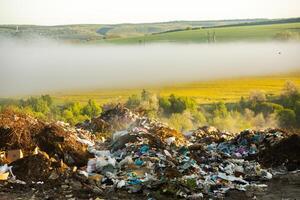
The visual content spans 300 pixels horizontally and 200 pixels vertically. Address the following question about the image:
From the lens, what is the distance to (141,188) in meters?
8.36

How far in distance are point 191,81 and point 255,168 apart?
44.9 m

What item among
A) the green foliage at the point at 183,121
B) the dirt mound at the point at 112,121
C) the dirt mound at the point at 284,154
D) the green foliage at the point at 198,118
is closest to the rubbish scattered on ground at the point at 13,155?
the dirt mound at the point at 112,121

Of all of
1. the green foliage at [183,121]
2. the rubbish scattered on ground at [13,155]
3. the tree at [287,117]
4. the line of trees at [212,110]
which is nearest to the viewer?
the rubbish scattered on ground at [13,155]

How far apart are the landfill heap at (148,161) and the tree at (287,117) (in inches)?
1000

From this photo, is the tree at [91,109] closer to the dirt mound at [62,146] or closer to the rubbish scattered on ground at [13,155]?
the dirt mound at [62,146]

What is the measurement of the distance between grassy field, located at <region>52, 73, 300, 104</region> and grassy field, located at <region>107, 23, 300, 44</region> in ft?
28.5

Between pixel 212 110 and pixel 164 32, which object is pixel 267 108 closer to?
pixel 212 110

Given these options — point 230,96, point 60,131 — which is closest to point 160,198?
point 60,131

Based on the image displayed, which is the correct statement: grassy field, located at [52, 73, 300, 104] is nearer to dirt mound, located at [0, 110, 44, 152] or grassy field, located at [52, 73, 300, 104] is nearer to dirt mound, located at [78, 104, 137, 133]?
dirt mound, located at [78, 104, 137, 133]

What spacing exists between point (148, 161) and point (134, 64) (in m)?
59.5

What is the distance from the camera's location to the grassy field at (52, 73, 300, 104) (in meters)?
46.6

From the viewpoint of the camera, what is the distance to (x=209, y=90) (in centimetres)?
4959

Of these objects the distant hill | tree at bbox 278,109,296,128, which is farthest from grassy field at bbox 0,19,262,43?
tree at bbox 278,109,296,128

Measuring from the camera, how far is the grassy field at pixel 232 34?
5953 cm
